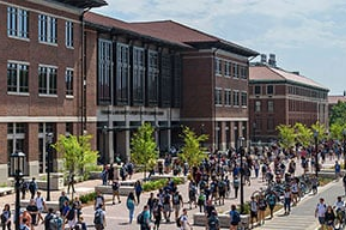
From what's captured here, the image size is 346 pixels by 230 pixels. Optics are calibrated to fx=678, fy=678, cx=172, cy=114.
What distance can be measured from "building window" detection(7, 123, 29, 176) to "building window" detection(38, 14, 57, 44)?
6454 mm

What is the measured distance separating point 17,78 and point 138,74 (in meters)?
23.9

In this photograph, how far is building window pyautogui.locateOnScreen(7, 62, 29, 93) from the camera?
1734 inches

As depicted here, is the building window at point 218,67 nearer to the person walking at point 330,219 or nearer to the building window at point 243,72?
the building window at point 243,72

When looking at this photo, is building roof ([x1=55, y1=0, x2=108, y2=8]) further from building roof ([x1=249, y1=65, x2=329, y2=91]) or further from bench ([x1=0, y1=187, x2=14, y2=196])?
building roof ([x1=249, y1=65, x2=329, y2=91])

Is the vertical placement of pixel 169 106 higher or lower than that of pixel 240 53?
lower

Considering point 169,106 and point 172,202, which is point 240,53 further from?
point 172,202

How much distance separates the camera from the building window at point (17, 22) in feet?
143

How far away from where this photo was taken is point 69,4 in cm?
5025

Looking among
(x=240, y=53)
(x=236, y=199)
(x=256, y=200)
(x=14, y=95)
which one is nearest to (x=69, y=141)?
(x=14, y=95)

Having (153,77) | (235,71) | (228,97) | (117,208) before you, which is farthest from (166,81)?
(117,208)

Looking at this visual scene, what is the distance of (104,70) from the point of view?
60.5 m

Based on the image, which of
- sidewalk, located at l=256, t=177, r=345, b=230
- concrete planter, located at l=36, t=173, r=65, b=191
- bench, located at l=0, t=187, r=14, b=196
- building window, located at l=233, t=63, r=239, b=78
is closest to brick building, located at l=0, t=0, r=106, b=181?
bench, located at l=0, t=187, r=14, b=196

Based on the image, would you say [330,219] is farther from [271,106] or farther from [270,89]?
[271,106]

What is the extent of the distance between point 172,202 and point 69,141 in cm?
962
